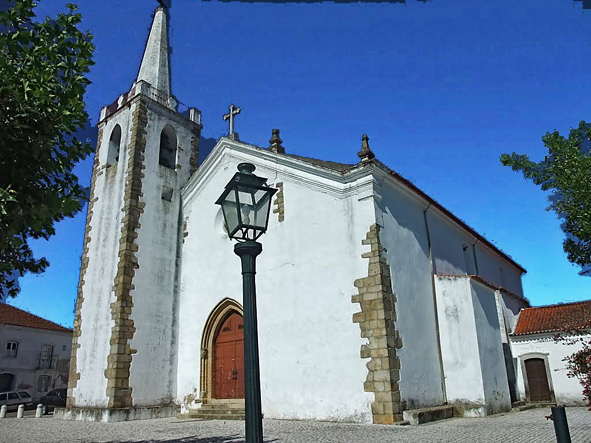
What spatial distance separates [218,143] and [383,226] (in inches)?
301

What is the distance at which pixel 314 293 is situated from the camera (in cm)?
1286

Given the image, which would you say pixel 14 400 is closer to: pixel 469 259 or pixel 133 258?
pixel 133 258

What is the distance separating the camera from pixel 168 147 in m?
18.9

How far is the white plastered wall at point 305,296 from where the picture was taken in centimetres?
1186

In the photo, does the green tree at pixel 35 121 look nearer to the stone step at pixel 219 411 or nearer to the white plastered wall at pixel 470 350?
the stone step at pixel 219 411

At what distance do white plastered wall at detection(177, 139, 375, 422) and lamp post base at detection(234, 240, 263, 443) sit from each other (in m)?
7.73

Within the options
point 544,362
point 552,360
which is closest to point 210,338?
point 544,362

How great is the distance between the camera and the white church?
39.3ft

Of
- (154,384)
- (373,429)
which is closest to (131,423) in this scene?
(154,384)

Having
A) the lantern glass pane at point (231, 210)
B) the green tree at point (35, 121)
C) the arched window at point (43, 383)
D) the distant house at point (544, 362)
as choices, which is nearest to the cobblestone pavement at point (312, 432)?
the green tree at point (35, 121)

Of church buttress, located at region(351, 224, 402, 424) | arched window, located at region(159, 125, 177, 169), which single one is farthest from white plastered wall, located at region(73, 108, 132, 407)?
church buttress, located at region(351, 224, 402, 424)

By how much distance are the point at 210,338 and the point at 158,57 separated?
1227cm

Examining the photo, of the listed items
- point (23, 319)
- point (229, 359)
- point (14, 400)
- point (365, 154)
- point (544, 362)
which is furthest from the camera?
point (23, 319)

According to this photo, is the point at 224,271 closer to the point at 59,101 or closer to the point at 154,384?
the point at 154,384
